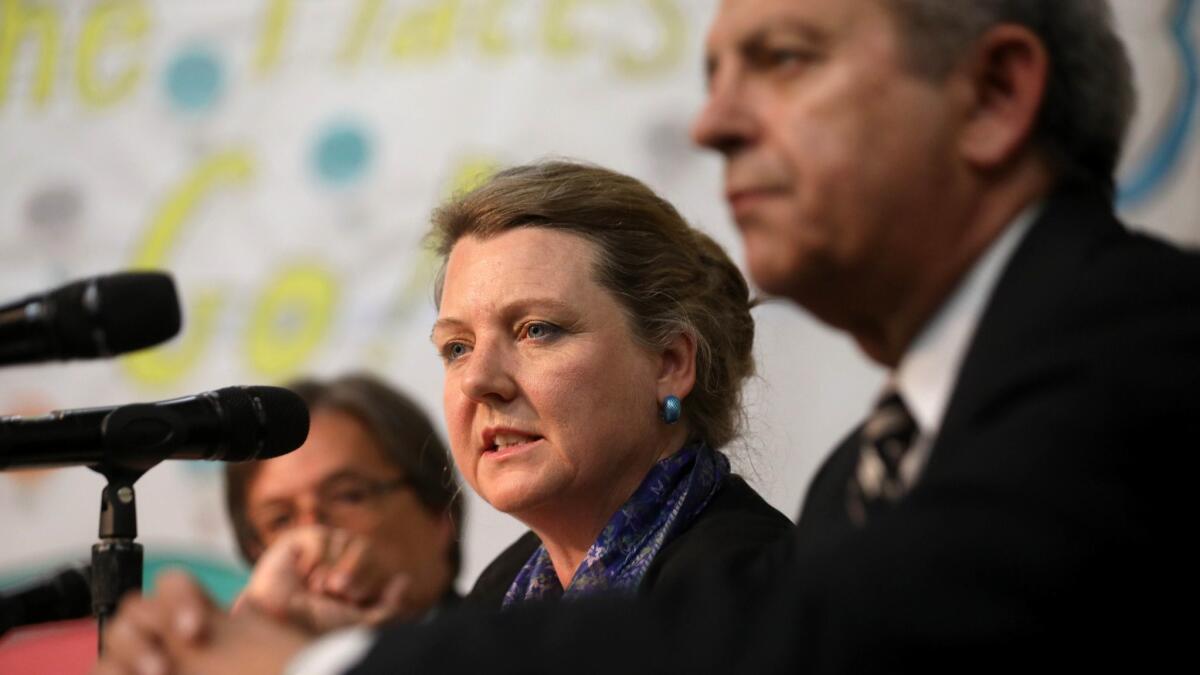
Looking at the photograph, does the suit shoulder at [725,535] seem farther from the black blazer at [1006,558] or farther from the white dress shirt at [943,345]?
A: the black blazer at [1006,558]

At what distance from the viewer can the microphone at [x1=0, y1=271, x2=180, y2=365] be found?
5.19 feet

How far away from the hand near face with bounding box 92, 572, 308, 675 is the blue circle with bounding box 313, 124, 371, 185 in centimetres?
305

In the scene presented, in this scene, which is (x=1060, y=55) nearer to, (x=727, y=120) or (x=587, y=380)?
(x=727, y=120)

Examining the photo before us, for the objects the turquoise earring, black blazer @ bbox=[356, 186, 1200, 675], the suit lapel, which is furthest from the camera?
the turquoise earring

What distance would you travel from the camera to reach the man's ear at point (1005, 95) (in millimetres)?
1419

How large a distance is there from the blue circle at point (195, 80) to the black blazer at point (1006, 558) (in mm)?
3589

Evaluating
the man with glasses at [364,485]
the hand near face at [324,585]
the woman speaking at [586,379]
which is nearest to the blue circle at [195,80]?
the man with glasses at [364,485]

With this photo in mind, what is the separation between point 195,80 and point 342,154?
59 centimetres

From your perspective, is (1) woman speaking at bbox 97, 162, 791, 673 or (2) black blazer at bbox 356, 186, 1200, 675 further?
(1) woman speaking at bbox 97, 162, 791, 673

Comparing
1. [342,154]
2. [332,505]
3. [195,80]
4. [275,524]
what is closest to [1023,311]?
[332,505]

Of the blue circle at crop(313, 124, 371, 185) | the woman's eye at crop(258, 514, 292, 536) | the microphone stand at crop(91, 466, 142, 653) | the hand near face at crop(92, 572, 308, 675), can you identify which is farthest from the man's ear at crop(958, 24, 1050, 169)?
the blue circle at crop(313, 124, 371, 185)

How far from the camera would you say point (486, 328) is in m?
2.43

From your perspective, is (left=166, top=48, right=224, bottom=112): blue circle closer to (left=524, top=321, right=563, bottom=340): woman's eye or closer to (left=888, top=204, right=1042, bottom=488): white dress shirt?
(left=524, top=321, right=563, bottom=340): woman's eye

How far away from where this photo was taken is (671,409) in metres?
2.48
